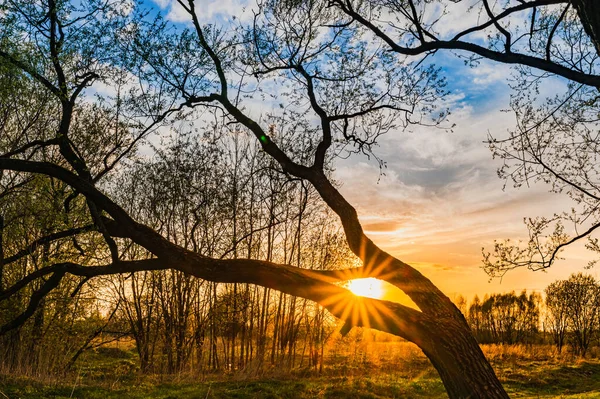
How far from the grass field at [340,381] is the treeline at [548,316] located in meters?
7.25

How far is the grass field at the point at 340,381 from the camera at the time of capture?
28.7 feet

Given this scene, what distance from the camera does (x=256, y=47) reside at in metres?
8.55

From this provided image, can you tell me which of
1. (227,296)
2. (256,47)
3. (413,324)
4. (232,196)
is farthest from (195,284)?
(413,324)

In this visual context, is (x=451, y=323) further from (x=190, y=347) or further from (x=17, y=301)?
(x=190, y=347)

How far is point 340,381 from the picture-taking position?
517 inches

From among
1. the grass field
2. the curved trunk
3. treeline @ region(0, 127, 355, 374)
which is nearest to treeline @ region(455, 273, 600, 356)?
the grass field

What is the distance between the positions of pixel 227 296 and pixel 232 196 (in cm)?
343

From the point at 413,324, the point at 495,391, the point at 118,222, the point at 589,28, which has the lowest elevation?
the point at 495,391

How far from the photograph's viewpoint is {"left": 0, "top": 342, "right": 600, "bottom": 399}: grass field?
28.7ft

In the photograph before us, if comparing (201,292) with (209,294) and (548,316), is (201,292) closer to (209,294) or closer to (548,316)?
(209,294)

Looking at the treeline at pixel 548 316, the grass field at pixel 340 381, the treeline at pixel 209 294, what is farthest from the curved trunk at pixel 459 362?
the treeline at pixel 548 316

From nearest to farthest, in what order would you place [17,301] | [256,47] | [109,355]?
1. [256,47]
2. [17,301]
3. [109,355]

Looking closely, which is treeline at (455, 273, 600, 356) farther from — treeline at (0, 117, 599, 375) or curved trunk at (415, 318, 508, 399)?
curved trunk at (415, 318, 508, 399)

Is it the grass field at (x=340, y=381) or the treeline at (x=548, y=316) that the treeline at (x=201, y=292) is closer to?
the grass field at (x=340, y=381)
